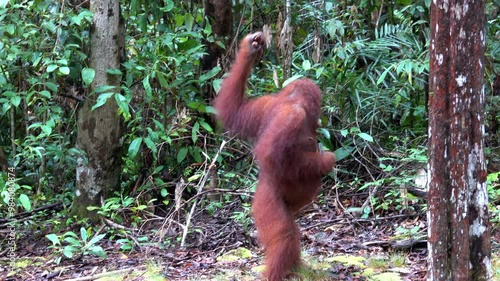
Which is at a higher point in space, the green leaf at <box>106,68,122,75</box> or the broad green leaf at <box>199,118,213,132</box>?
the green leaf at <box>106,68,122,75</box>

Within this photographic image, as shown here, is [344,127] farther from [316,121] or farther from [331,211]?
[316,121]

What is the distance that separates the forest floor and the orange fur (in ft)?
0.75

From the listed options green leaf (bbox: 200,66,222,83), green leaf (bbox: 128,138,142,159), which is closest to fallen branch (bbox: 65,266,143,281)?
green leaf (bbox: 128,138,142,159)

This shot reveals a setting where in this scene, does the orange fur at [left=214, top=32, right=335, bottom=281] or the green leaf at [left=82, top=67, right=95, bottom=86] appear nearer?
the orange fur at [left=214, top=32, right=335, bottom=281]

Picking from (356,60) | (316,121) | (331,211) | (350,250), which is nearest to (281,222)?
(316,121)

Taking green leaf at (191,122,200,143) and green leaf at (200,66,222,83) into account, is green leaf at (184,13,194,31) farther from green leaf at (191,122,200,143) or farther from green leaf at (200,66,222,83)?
green leaf at (191,122,200,143)

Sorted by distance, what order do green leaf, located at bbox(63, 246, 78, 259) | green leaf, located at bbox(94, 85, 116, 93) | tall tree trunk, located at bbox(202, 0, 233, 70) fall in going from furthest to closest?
1. tall tree trunk, located at bbox(202, 0, 233, 70)
2. green leaf, located at bbox(94, 85, 116, 93)
3. green leaf, located at bbox(63, 246, 78, 259)

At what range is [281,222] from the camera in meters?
3.36

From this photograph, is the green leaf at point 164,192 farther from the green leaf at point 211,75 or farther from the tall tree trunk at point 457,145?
the tall tree trunk at point 457,145

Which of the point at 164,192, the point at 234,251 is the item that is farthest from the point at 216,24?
the point at 234,251

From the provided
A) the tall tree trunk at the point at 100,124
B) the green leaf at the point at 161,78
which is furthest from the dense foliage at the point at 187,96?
the tall tree trunk at the point at 100,124

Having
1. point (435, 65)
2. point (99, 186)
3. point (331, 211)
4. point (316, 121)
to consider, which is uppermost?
point (435, 65)

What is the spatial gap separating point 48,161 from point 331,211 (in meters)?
2.80

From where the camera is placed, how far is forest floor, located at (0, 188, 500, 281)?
3.67 m
